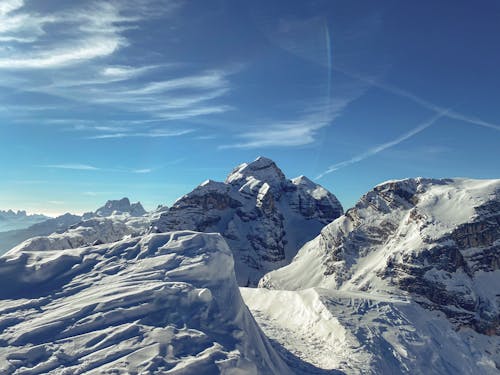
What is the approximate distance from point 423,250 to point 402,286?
11058 mm

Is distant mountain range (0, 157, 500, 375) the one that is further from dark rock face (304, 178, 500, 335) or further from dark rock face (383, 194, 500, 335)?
dark rock face (304, 178, 500, 335)

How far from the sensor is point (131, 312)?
22438mm

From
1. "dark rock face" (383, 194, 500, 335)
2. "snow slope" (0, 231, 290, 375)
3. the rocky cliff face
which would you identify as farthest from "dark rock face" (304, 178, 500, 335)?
"snow slope" (0, 231, 290, 375)

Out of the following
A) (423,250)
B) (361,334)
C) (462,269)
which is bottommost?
(361,334)

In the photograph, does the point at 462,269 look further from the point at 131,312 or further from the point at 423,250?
the point at 131,312

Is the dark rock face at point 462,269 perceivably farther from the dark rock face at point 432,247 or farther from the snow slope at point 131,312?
the snow slope at point 131,312

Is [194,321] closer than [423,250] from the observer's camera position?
Yes

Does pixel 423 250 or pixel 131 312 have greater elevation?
pixel 423 250

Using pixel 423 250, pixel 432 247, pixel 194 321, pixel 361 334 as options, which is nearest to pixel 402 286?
pixel 423 250

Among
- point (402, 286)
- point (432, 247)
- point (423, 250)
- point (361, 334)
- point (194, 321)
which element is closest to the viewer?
point (194, 321)

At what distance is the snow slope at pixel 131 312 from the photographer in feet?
64.6

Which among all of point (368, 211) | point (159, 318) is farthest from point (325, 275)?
point (159, 318)

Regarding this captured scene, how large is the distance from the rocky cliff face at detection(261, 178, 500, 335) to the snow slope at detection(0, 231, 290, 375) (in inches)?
3086

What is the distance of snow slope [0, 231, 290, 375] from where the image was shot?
1970 centimetres
